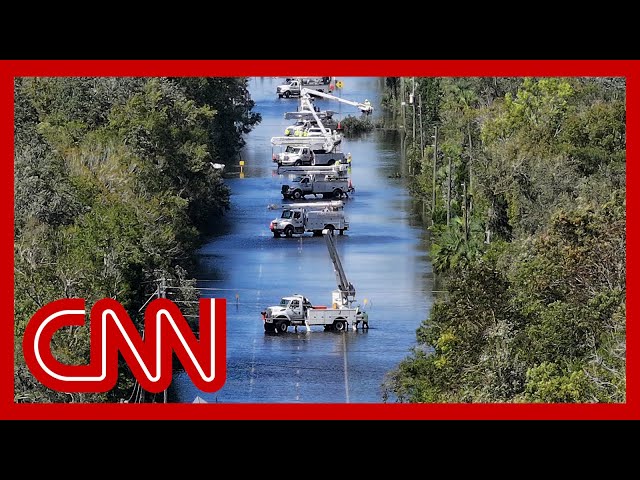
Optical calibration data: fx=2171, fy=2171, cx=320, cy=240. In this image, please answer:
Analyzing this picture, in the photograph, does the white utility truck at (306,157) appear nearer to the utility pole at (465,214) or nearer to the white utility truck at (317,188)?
the white utility truck at (317,188)

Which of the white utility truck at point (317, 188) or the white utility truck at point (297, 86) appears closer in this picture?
the white utility truck at point (317, 188)

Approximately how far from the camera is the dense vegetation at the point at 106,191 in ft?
242

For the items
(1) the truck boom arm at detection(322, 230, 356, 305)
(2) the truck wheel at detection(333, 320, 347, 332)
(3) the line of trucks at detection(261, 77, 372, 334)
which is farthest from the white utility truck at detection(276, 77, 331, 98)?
(2) the truck wheel at detection(333, 320, 347, 332)

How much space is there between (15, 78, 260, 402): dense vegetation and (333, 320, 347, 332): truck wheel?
6.93 metres

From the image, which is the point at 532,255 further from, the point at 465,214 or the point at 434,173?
the point at 434,173

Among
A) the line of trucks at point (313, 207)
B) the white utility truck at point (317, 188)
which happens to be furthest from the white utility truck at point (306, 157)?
the white utility truck at point (317, 188)

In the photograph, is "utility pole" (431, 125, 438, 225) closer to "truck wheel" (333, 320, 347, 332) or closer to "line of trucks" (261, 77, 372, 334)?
"line of trucks" (261, 77, 372, 334)

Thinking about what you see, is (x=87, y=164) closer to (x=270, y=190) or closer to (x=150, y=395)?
(x=150, y=395)

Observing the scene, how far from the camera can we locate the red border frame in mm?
52156

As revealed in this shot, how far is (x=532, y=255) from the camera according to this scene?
2987 inches

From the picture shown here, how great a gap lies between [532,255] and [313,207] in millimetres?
49429

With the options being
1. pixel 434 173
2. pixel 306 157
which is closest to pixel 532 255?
pixel 434 173
